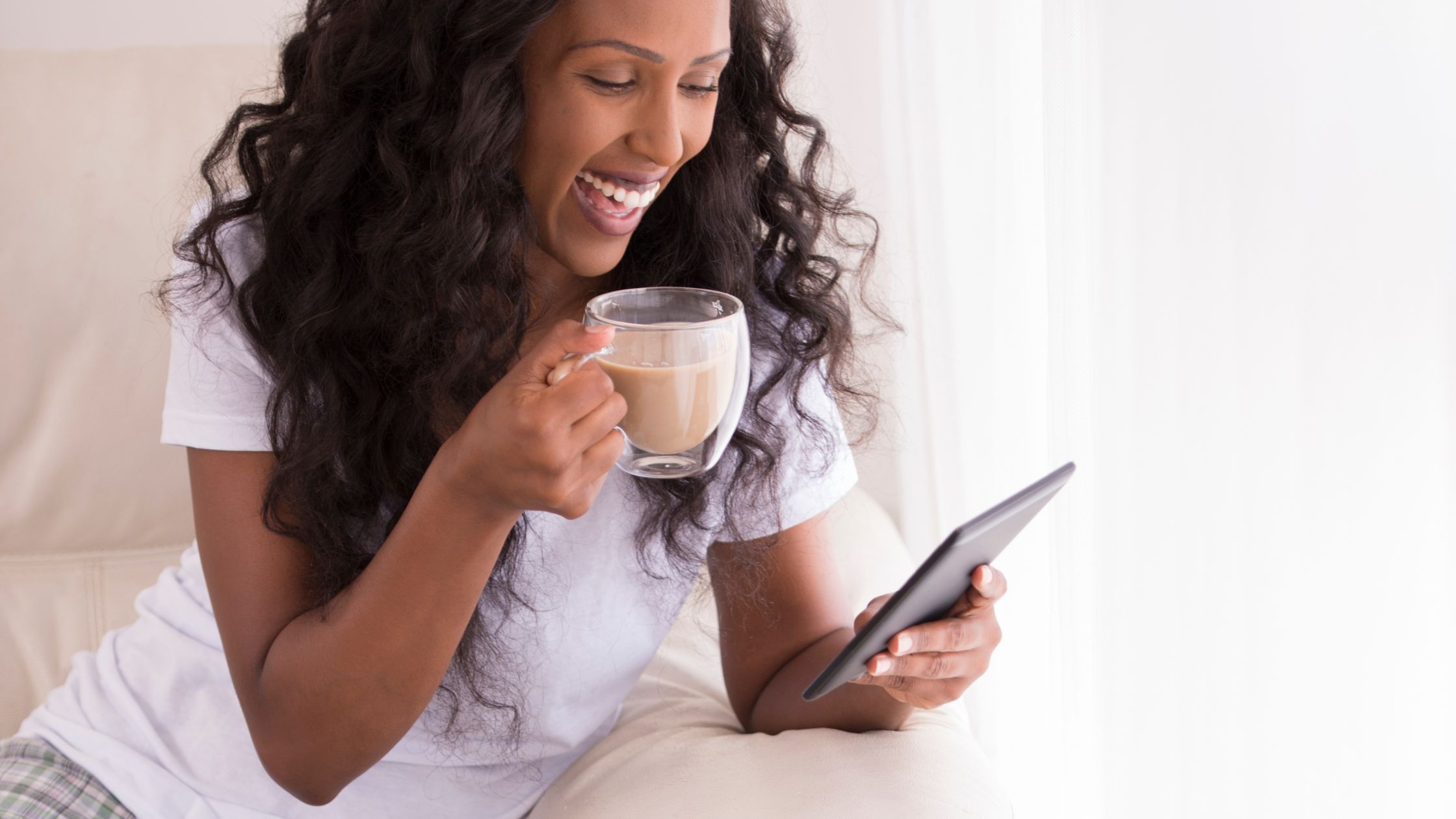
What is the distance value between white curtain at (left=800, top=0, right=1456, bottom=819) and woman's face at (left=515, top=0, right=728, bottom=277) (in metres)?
0.44

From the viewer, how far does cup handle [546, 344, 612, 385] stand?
827 mm

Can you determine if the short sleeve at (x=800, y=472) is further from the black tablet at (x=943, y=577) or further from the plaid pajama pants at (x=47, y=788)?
the plaid pajama pants at (x=47, y=788)

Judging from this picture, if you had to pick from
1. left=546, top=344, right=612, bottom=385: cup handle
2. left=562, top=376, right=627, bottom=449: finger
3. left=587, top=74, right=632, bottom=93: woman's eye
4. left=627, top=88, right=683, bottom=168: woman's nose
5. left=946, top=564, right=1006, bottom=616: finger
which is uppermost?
left=587, top=74, right=632, bottom=93: woman's eye

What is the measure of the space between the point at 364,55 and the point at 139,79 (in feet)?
2.94

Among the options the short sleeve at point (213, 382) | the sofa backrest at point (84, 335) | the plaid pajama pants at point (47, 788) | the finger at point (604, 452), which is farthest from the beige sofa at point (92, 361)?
the finger at point (604, 452)

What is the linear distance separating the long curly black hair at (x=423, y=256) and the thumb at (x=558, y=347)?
0.24m

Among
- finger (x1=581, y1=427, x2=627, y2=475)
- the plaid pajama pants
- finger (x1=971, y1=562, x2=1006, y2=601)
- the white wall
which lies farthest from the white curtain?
the white wall

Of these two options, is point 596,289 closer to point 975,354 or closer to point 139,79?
point 975,354

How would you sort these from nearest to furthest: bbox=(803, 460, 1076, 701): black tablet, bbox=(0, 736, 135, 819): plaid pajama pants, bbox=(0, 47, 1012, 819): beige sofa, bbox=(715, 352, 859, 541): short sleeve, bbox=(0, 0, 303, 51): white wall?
bbox=(803, 460, 1076, 701): black tablet → bbox=(0, 736, 135, 819): plaid pajama pants → bbox=(715, 352, 859, 541): short sleeve → bbox=(0, 47, 1012, 819): beige sofa → bbox=(0, 0, 303, 51): white wall

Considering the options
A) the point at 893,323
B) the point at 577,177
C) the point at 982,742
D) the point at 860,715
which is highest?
the point at 577,177

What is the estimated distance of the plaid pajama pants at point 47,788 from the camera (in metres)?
1.14

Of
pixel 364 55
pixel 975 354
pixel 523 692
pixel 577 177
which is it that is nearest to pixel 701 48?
pixel 577 177

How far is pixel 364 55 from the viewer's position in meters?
1.03

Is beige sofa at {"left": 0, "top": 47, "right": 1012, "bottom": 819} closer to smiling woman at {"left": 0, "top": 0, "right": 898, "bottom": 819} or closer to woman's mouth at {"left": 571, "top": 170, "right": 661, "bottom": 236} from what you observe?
smiling woman at {"left": 0, "top": 0, "right": 898, "bottom": 819}
